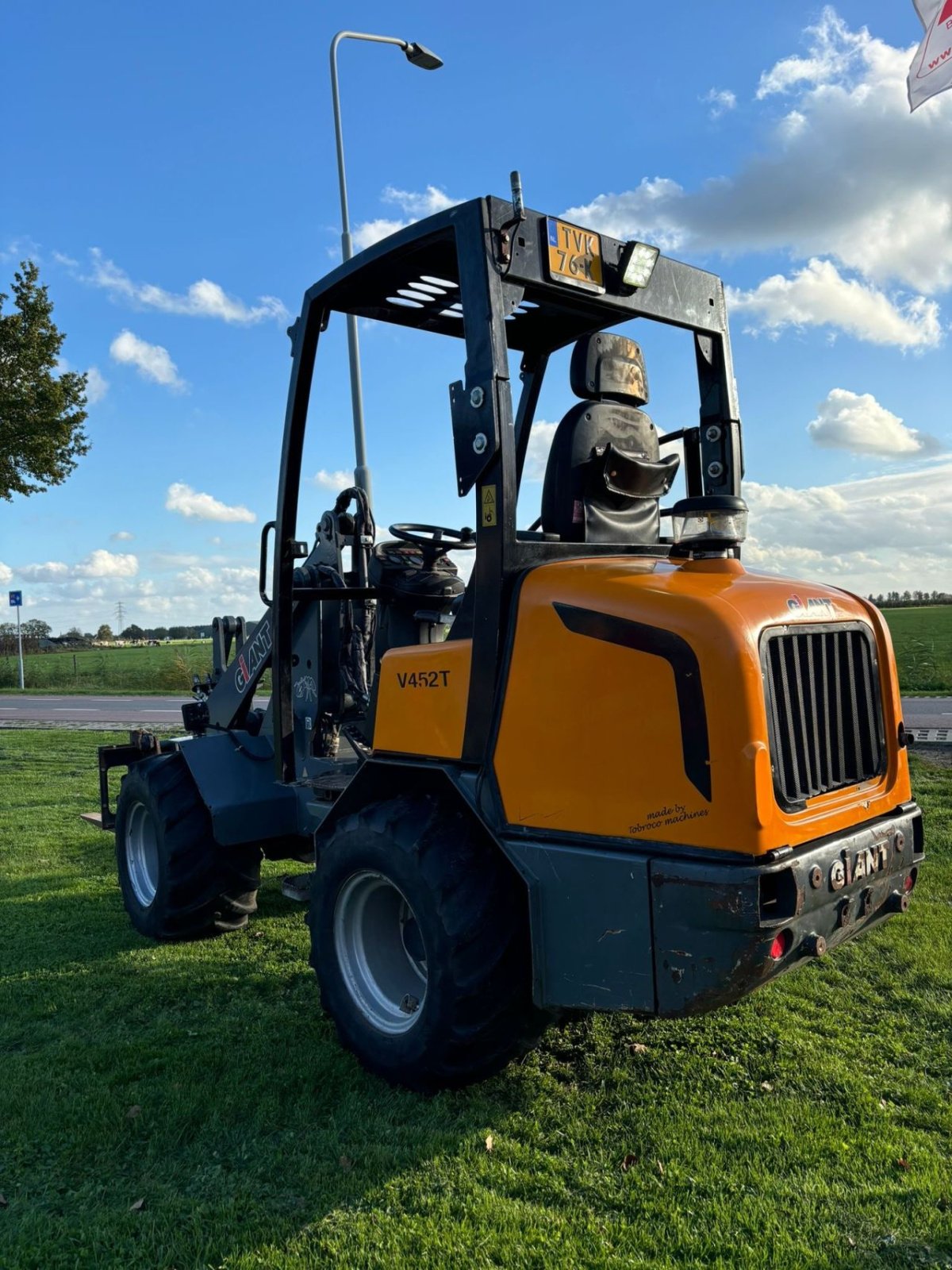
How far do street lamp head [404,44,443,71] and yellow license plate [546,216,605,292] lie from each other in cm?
1175

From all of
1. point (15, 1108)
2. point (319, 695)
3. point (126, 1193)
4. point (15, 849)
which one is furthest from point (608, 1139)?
point (15, 849)

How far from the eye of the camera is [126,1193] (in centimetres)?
312

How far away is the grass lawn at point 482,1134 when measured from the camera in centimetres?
280

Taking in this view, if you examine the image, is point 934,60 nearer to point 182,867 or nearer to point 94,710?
point 182,867

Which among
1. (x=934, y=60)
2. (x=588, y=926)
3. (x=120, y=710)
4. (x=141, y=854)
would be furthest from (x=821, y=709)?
(x=120, y=710)

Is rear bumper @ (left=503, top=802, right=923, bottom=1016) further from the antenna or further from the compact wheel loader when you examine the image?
the antenna

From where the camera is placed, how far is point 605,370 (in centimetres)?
409

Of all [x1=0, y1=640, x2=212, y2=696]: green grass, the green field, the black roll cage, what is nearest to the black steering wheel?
the black roll cage

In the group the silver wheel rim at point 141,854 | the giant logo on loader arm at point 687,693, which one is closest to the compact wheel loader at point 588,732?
the giant logo on loader arm at point 687,693

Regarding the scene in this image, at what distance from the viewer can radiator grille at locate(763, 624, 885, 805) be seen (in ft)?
10.4

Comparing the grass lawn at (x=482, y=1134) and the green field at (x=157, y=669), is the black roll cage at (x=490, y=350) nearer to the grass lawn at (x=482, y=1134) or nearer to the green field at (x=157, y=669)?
the grass lawn at (x=482, y=1134)

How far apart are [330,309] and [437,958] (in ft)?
9.38

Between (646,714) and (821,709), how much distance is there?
75cm

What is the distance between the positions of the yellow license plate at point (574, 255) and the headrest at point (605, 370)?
29 centimetres
